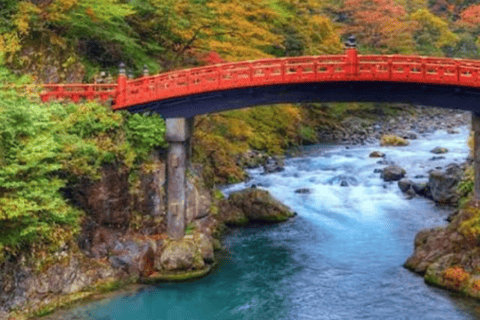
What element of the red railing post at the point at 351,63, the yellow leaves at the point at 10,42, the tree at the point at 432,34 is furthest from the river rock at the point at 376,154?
the tree at the point at 432,34

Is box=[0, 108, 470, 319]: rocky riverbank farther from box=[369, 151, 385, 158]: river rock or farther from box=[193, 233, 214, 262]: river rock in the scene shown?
box=[369, 151, 385, 158]: river rock

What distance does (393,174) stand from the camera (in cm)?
3903

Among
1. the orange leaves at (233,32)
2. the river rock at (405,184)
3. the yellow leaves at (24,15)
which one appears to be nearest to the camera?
the yellow leaves at (24,15)

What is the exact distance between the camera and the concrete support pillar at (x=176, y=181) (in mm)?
25375

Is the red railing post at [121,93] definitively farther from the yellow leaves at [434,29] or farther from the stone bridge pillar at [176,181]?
the yellow leaves at [434,29]

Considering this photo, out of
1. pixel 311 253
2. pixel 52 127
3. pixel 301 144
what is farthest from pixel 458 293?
pixel 301 144

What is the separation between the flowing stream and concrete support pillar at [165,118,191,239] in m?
2.66

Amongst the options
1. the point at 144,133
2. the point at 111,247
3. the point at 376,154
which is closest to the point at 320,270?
the point at 111,247

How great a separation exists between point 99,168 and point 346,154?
28.2 meters

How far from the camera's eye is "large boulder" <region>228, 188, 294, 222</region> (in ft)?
103

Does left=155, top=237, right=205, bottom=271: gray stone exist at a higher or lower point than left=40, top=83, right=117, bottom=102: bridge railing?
lower

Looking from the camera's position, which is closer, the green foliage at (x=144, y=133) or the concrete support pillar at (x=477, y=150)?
the green foliage at (x=144, y=133)

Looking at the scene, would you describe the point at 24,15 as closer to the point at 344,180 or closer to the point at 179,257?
the point at 179,257

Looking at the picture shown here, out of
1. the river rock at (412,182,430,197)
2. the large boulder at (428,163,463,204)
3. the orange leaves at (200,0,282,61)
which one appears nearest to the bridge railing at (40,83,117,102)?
the orange leaves at (200,0,282,61)
